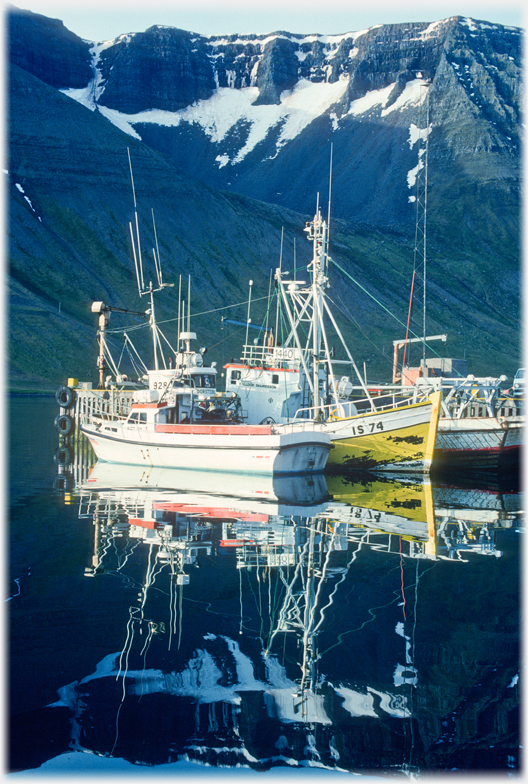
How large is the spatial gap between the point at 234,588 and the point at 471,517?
12.3m

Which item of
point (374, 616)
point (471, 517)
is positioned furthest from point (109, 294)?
point (374, 616)

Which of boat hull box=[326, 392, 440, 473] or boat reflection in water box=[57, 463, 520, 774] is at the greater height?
boat hull box=[326, 392, 440, 473]

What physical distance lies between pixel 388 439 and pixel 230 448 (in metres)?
8.08

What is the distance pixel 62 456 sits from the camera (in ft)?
155

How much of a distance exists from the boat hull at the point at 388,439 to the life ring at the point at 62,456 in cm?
1472

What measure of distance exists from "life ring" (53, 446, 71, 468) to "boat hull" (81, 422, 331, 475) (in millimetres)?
5692

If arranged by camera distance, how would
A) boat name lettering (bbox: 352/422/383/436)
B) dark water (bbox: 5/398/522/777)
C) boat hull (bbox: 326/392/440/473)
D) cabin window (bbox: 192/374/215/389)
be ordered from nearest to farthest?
dark water (bbox: 5/398/522/777), boat hull (bbox: 326/392/440/473), boat name lettering (bbox: 352/422/383/436), cabin window (bbox: 192/374/215/389)

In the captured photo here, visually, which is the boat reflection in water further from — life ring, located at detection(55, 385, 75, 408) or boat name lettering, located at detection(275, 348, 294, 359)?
life ring, located at detection(55, 385, 75, 408)

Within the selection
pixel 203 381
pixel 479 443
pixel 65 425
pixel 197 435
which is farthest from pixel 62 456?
pixel 479 443

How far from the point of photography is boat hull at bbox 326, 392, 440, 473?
121ft

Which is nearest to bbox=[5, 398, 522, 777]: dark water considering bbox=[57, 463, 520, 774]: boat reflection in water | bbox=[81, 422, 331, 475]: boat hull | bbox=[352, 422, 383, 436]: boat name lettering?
bbox=[57, 463, 520, 774]: boat reflection in water

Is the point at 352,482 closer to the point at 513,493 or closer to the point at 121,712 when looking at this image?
the point at 513,493

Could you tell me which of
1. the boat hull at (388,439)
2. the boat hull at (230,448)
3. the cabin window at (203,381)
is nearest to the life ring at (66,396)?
the boat hull at (230,448)

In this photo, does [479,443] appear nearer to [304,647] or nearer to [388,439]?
[388,439]
